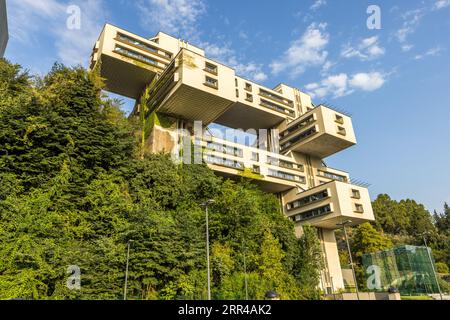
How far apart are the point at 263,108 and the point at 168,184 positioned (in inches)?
1097

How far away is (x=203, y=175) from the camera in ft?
121

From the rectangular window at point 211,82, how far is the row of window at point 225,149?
334 inches

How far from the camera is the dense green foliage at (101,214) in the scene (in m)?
20.4

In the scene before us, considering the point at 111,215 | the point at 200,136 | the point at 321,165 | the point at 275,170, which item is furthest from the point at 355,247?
the point at 111,215

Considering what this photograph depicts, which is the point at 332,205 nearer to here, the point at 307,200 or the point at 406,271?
the point at 307,200

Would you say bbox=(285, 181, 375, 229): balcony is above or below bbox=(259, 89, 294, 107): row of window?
below

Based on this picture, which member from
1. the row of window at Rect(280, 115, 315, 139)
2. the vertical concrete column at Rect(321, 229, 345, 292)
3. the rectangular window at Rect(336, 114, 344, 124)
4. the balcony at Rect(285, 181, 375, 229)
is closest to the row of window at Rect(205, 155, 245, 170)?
the balcony at Rect(285, 181, 375, 229)

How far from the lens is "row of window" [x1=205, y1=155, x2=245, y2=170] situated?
43831mm

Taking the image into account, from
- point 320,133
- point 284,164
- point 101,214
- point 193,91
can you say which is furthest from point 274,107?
point 101,214

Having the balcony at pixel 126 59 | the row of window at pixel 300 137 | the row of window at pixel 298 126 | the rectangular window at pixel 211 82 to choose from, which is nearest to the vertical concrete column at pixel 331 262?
the row of window at pixel 300 137

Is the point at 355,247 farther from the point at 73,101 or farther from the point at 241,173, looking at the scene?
the point at 73,101

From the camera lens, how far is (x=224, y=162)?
4525cm

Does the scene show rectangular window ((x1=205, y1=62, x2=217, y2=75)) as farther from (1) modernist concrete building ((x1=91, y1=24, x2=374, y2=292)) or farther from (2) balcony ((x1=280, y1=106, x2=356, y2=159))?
(2) balcony ((x1=280, y1=106, x2=356, y2=159))

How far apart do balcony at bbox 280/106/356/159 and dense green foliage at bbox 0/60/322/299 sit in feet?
74.6
